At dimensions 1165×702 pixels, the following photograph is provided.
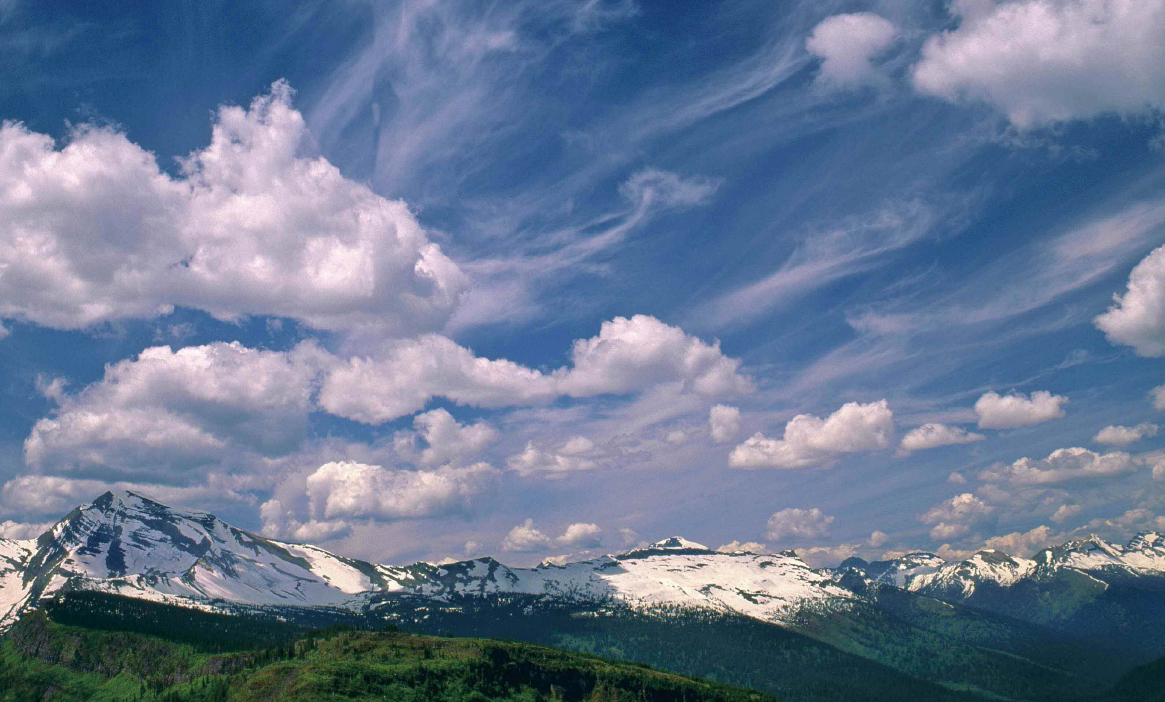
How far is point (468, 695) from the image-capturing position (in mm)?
198875

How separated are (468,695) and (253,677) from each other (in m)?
58.3

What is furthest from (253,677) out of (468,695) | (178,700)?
(468,695)

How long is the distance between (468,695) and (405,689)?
1946 centimetres

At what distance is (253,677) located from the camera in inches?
7589

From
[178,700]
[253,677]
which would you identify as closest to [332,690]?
[253,677]

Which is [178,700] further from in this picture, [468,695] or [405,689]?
[468,695]

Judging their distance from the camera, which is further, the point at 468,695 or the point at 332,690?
the point at 468,695

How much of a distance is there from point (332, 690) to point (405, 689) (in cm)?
2172

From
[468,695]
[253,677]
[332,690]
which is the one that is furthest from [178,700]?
[468,695]

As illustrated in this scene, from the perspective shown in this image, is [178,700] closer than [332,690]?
No

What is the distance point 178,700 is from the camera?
199875mm

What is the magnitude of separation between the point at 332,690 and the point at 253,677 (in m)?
34.7

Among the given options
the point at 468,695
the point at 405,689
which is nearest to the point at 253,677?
the point at 405,689

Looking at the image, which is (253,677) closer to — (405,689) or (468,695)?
(405,689)
